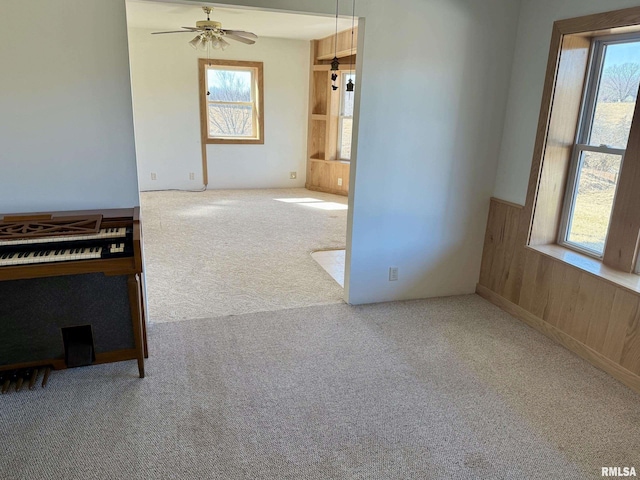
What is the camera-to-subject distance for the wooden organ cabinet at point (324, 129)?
24.3ft

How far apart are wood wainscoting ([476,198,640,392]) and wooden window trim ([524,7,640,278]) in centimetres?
17

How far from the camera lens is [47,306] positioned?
234 cm

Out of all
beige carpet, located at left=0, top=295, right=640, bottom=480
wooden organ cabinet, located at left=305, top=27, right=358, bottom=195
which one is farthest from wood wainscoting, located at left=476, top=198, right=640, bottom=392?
wooden organ cabinet, located at left=305, top=27, right=358, bottom=195

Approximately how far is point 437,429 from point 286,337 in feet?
3.75

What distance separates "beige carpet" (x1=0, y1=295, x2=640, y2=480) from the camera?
74.5 inches

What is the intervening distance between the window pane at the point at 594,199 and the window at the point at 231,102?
5.58 meters

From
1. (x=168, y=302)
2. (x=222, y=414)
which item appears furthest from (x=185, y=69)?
(x=222, y=414)

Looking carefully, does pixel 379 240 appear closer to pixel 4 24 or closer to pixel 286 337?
pixel 286 337

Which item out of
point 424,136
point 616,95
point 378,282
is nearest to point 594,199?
point 616,95

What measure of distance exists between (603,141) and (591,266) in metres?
0.77

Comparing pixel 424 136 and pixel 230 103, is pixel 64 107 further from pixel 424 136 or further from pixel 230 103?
pixel 230 103

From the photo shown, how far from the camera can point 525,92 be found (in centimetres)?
315

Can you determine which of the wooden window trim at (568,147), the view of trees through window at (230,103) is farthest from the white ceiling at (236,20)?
the wooden window trim at (568,147)

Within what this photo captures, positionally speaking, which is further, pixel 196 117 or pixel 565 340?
pixel 196 117
